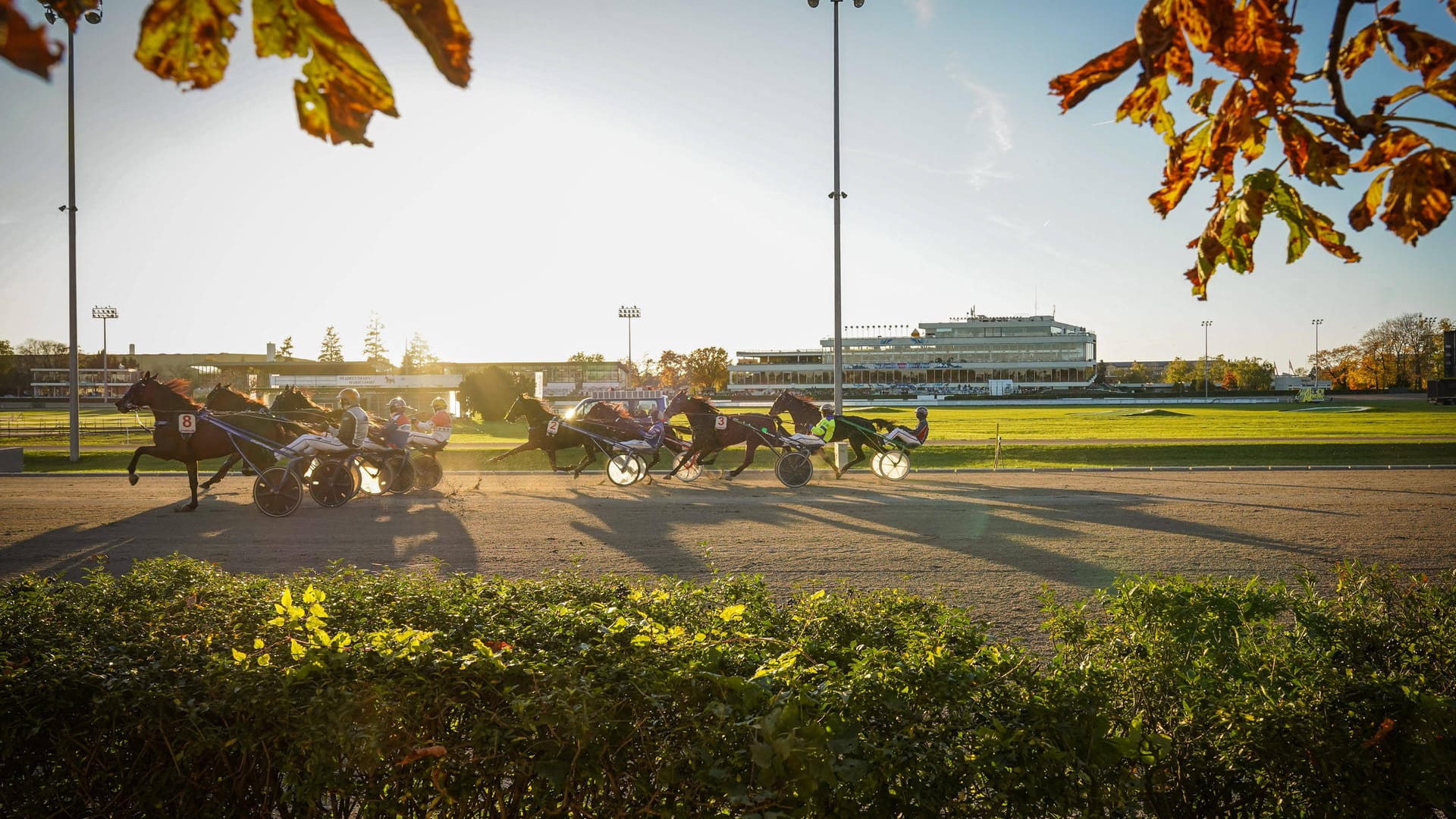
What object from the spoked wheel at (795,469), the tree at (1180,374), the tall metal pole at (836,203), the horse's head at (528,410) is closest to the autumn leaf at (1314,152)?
the spoked wheel at (795,469)

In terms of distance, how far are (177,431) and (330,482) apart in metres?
2.41

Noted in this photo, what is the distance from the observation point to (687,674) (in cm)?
244

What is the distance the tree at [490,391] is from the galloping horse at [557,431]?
62.3 feet

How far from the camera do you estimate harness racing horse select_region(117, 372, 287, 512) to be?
41.8ft

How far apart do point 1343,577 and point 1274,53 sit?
3.54m

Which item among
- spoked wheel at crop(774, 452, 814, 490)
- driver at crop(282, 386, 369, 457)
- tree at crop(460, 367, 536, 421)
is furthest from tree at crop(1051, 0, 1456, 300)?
tree at crop(460, 367, 536, 421)

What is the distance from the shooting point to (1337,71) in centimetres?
198

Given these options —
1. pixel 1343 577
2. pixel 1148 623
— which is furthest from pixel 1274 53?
pixel 1343 577

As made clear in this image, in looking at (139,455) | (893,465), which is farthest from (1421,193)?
(139,455)

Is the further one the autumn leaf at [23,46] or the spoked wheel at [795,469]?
the spoked wheel at [795,469]

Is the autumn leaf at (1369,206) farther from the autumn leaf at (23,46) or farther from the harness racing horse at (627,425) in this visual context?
the harness racing horse at (627,425)

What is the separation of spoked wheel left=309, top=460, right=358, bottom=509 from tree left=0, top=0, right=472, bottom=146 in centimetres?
1267

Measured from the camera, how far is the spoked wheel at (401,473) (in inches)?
573

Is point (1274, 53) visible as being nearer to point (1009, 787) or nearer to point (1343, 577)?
point (1009, 787)
